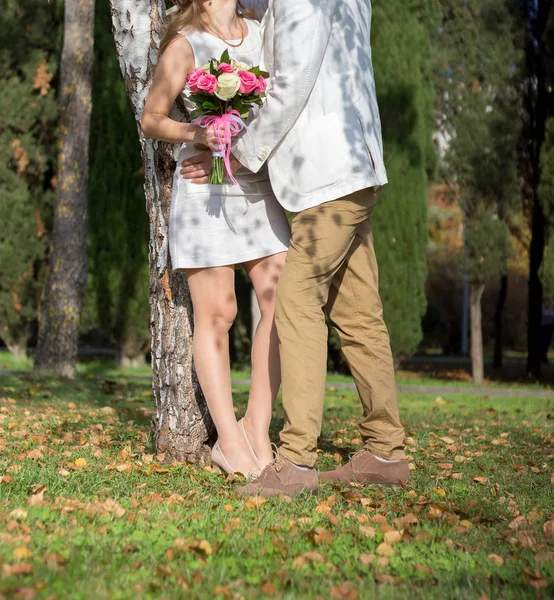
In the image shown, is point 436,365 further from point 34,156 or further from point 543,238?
point 34,156

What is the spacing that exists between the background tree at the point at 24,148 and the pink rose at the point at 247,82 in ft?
35.9

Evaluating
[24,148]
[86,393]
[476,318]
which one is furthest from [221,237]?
[24,148]

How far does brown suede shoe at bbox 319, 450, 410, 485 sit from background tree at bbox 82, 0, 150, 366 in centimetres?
985

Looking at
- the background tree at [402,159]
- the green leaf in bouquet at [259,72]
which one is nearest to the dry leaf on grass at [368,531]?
the green leaf in bouquet at [259,72]

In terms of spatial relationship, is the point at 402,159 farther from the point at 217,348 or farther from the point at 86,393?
the point at 217,348

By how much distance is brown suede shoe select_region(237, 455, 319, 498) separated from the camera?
3213mm

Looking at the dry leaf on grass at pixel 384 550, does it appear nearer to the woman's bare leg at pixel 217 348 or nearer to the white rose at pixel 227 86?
the woman's bare leg at pixel 217 348

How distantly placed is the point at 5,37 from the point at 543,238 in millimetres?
8836

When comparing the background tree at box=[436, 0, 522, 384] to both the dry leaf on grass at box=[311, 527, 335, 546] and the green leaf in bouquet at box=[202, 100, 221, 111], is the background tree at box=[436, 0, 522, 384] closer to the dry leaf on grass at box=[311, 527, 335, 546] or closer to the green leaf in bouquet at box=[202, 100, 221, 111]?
the green leaf in bouquet at box=[202, 100, 221, 111]

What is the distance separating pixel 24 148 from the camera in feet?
44.9

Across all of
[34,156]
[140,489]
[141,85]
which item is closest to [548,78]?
[34,156]

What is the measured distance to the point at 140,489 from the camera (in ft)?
10.9

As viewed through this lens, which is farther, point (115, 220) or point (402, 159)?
point (115, 220)

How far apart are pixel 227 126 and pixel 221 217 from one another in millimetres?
409
